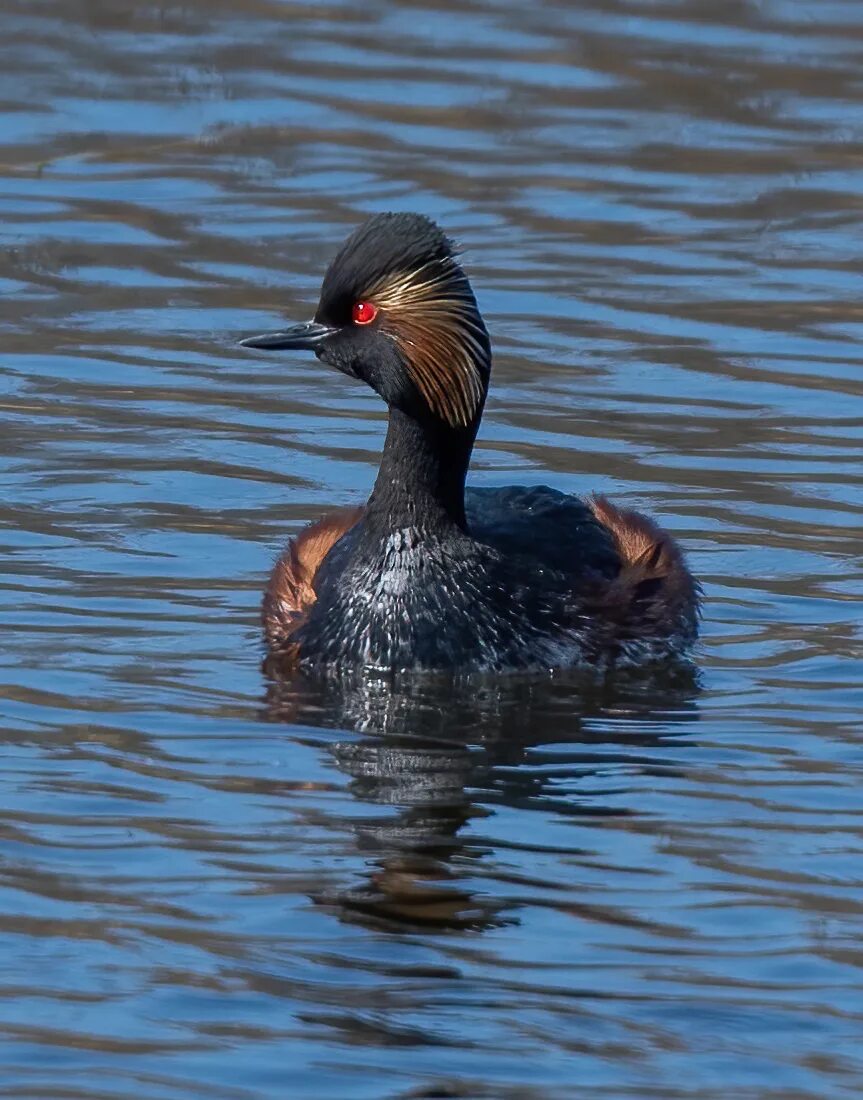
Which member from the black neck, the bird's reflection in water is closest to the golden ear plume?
the black neck

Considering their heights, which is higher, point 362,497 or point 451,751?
point 362,497

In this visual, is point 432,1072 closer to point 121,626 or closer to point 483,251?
point 121,626

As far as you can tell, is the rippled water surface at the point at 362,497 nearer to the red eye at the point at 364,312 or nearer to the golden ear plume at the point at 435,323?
the golden ear plume at the point at 435,323

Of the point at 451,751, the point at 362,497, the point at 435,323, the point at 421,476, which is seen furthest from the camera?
the point at 362,497

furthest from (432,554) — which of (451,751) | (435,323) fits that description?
(451,751)

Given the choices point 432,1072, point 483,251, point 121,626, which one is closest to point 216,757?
point 121,626

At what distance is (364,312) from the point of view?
9.56 metres

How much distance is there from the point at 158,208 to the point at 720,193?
134 inches

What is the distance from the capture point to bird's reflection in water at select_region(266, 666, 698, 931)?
7.60 metres

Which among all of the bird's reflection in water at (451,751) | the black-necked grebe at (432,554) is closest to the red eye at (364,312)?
the black-necked grebe at (432,554)

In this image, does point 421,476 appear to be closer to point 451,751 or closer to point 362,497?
point 451,751

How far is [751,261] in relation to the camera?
15273 millimetres

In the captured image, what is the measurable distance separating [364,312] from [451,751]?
5.47ft

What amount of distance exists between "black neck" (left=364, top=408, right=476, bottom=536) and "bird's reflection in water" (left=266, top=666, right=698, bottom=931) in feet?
2.01
